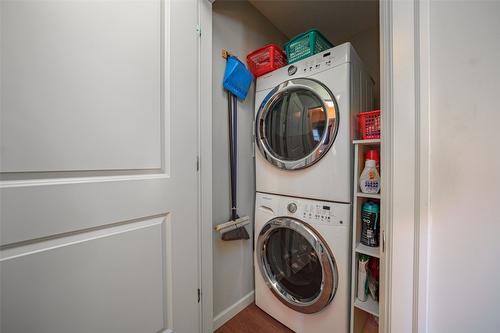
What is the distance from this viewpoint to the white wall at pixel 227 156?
4.03ft

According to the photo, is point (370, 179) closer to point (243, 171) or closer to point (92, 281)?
point (243, 171)

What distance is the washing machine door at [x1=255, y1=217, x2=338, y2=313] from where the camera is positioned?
1.01 meters

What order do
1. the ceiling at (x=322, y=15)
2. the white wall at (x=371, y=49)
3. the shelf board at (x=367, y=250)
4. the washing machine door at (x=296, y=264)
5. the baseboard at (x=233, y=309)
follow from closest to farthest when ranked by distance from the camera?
the shelf board at (x=367, y=250) → the washing machine door at (x=296, y=264) → the baseboard at (x=233, y=309) → the ceiling at (x=322, y=15) → the white wall at (x=371, y=49)

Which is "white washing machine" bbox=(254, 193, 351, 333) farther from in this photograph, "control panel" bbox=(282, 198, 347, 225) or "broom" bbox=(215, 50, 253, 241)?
"broom" bbox=(215, 50, 253, 241)

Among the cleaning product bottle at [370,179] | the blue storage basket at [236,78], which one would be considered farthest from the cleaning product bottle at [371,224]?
the blue storage basket at [236,78]

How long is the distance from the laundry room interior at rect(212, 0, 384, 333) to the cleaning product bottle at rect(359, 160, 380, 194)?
0.02 meters

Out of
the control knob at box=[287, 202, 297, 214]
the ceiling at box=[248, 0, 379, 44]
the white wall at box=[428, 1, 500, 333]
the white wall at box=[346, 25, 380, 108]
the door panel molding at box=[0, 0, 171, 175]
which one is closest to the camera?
the white wall at box=[428, 1, 500, 333]

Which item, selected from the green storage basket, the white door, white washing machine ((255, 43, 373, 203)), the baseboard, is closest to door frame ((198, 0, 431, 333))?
white washing machine ((255, 43, 373, 203))

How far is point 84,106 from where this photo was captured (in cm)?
66

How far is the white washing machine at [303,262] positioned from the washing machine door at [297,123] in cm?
27

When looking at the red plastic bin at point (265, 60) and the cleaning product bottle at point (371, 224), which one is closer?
the cleaning product bottle at point (371, 224)

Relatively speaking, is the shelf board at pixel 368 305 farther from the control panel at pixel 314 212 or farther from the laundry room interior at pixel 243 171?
the control panel at pixel 314 212

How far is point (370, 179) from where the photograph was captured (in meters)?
0.94

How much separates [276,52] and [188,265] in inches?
57.5
